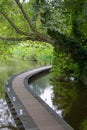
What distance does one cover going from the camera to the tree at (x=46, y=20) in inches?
354

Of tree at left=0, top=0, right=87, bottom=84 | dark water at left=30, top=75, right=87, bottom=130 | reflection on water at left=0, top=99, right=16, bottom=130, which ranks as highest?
tree at left=0, top=0, right=87, bottom=84

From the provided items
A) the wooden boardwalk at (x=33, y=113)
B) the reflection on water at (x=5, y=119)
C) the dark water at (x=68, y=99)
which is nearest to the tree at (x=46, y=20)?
the dark water at (x=68, y=99)

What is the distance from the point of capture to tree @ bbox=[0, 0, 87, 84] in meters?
9.00

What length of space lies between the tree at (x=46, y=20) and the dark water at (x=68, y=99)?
1880 millimetres

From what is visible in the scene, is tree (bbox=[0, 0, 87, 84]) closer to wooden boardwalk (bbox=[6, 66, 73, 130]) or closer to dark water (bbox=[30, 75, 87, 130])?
dark water (bbox=[30, 75, 87, 130])

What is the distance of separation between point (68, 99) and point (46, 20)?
291 inches

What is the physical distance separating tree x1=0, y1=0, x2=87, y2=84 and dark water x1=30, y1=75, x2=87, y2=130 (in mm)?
1880

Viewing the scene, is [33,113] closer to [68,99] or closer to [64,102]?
[64,102]

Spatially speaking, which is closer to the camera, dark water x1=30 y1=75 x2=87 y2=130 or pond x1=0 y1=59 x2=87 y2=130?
pond x1=0 y1=59 x2=87 y2=130

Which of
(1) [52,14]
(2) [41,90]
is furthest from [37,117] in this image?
(2) [41,90]

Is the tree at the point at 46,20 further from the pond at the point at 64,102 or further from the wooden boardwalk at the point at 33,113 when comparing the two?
the wooden boardwalk at the point at 33,113

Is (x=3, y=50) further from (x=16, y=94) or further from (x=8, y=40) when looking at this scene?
(x=16, y=94)

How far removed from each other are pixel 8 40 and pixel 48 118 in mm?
3310

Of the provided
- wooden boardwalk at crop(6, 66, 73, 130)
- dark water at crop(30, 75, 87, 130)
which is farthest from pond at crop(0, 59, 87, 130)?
wooden boardwalk at crop(6, 66, 73, 130)
